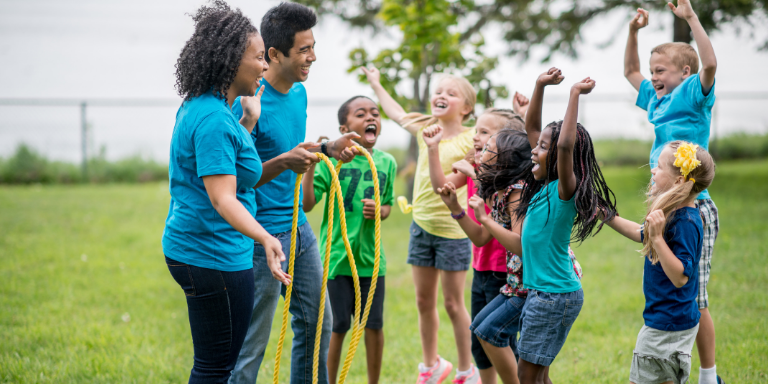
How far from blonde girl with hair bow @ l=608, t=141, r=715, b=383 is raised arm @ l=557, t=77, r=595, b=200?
397 millimetres

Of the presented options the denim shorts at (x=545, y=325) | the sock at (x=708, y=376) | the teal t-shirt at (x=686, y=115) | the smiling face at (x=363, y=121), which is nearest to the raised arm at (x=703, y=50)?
the teal t-shirt at (x=686, y=115)

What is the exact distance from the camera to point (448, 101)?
139 inches

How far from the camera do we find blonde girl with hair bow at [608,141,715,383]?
95.0 inches

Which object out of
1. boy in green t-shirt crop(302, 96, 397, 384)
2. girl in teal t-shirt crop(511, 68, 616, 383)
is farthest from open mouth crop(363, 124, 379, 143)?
girl in teal t-shirt crop(511, 68, 616, 383)

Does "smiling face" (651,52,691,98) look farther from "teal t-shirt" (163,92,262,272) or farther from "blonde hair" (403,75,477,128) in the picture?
"teal t-shirt" (163,92,262,272)

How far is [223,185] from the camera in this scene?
6.35 ft

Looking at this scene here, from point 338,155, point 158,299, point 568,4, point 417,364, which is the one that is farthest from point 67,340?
point 568,4

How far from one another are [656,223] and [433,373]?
1688 mm

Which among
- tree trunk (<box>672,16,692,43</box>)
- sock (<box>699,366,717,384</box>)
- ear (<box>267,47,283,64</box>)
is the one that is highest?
tree trunk (<box>672,16,692,43</box>)

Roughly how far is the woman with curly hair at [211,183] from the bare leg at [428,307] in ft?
4.75

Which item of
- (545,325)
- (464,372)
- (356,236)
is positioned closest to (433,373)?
(464,372)

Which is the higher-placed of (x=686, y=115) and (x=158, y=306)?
(x=686, y=115)

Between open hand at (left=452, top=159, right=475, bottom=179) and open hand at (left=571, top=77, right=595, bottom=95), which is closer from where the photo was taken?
open hand at (left=571, top=77, right=595, bottom=95)

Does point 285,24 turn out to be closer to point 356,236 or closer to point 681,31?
point 356,236
